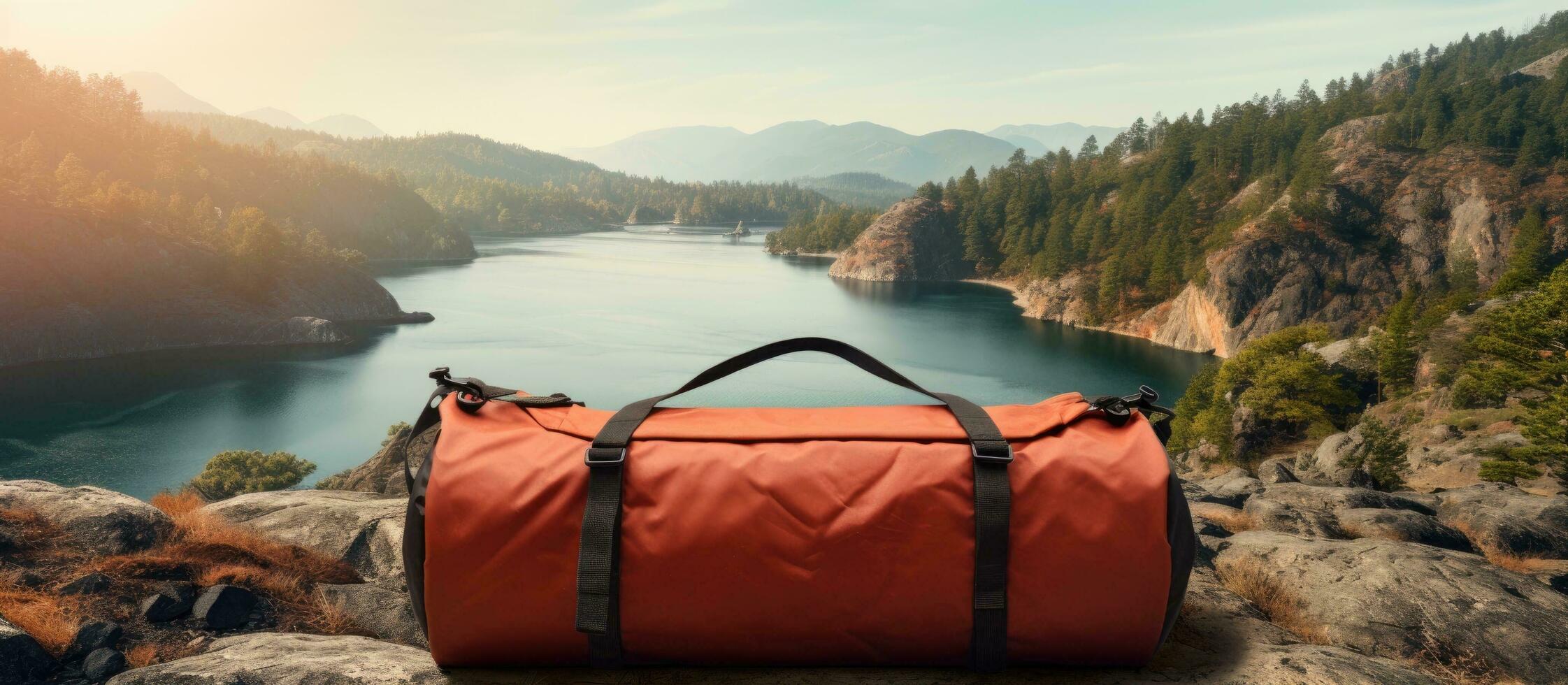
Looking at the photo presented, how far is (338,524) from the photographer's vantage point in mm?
3576

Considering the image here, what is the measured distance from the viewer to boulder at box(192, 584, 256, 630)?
2.33 meters

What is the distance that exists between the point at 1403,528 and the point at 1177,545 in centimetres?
455

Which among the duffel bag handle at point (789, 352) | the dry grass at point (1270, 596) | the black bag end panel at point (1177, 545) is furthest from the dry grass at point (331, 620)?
the dry grass at point (1270, 596)

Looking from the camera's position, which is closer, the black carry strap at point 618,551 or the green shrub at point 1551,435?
the black carry strap at point 618,551

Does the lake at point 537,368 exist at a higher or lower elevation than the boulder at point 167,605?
lower

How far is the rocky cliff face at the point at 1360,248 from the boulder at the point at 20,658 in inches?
2229

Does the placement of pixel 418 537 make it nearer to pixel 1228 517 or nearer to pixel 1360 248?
pixel 1228 517

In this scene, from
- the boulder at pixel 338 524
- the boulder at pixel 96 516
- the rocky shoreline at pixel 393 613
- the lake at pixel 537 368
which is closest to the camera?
the rocky shoreline at pixel 393 613

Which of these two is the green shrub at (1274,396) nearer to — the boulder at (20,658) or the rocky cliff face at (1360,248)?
the rocky cliff face at (1360,248)

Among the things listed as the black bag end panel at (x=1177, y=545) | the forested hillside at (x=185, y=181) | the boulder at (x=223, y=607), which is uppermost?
the forested hillside at (x=185, y=181)

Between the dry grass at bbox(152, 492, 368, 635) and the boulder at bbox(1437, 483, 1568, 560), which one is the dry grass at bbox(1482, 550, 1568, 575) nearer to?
the boulder at bbox(1437, 483, 1568, 560)

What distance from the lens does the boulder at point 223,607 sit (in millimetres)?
2334

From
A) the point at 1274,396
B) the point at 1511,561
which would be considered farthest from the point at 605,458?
the point at 1274,396

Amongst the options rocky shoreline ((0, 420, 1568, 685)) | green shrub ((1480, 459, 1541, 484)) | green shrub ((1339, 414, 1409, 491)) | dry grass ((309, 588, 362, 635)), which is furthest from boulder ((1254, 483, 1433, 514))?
green shrub ((1480, 459, 1541, 484))
